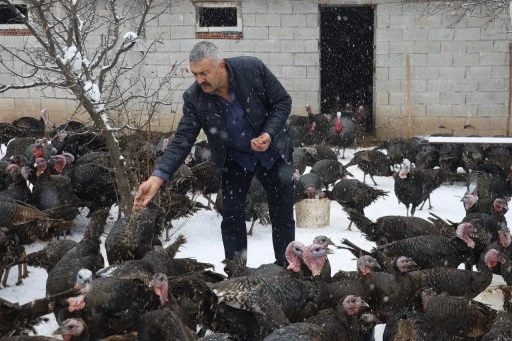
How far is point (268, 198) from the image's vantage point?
514 cm

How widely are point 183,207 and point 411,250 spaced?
2.43 m

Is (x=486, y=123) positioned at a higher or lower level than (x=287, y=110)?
lower

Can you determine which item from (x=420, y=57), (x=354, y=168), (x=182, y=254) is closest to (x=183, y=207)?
(x=182, y=254)

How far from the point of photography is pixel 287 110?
4.71 m

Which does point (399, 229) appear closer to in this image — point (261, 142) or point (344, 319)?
point (344, 319)

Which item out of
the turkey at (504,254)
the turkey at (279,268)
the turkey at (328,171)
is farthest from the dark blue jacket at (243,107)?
the turkey at (328,171)

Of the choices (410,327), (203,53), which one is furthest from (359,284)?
(203,53)

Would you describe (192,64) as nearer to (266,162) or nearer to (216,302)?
(266,162)

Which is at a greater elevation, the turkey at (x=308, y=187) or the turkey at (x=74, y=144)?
the turkey at (x=74, y=144)

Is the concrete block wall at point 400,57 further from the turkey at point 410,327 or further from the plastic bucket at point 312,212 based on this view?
the turkey at point 410,327

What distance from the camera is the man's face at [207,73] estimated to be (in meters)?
4.25

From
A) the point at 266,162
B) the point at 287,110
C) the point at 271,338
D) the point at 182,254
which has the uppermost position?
the point at 287,110

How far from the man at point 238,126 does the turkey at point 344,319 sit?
99cm

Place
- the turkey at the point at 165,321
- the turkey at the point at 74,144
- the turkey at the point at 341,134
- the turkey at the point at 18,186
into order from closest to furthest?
the turkey at the point at 165,321
the turkey at the point at 18,186
the turkey at the point at 74,144
the turkey at the point at 341,134
